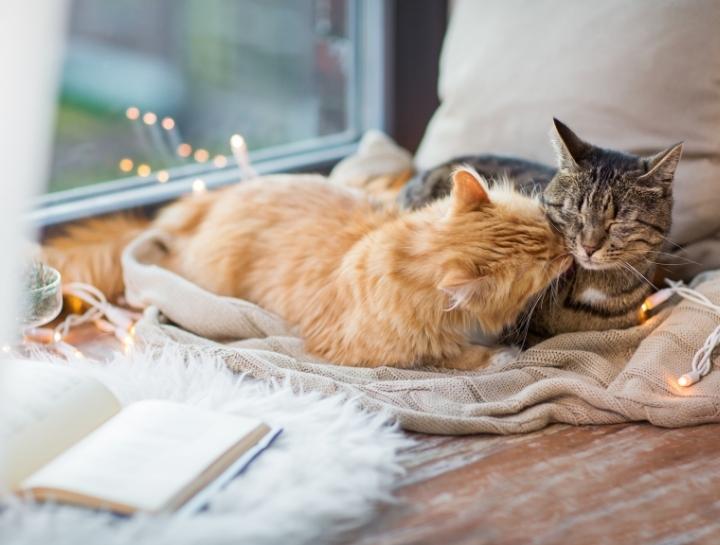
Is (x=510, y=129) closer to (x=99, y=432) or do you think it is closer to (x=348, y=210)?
(x=348, y=210)

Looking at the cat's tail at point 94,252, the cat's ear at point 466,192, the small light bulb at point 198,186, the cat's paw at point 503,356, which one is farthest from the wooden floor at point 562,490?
the small light bulb at point 198,186

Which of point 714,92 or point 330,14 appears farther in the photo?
point 330,14

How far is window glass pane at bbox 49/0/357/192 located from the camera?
2.43 metres

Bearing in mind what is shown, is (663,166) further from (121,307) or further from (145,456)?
(121,307)

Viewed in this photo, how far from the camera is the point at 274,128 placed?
9.37 ft

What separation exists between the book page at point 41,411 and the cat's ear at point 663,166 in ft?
3.34

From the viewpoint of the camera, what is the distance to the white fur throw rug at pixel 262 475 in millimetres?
1091

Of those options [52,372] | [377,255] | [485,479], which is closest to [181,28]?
[377,255]

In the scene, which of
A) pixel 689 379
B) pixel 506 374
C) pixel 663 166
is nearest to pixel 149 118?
pixel 506 374

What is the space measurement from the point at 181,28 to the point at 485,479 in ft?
5.96

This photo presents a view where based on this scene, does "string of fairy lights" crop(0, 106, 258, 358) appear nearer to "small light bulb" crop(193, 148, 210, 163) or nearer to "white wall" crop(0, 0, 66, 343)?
"small light bulb" crop(193, 148, 210, 163)

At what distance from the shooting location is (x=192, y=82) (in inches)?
106

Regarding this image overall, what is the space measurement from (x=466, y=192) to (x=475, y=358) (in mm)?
346

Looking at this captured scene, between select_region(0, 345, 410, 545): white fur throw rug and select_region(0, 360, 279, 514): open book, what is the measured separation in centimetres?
3
